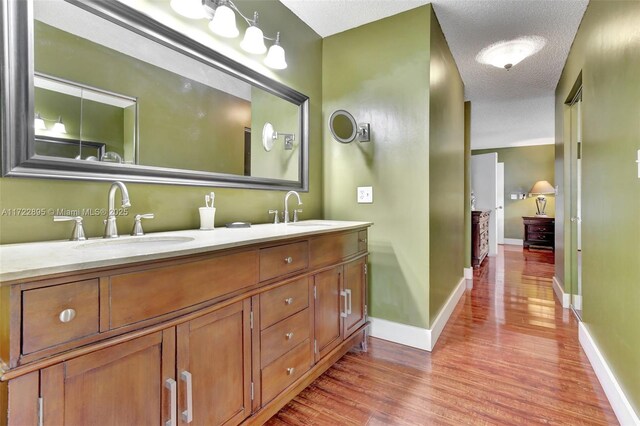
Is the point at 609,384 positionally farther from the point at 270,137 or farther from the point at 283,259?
the point at 270,137

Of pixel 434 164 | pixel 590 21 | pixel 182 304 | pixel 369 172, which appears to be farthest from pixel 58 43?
pixel 590 21

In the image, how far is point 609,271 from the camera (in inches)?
68.8

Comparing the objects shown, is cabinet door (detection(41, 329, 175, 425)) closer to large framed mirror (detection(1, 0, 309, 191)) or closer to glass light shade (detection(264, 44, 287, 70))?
large framed mirror (detection(1, 0, 309, 191))

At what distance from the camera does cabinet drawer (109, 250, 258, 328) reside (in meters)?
0.88

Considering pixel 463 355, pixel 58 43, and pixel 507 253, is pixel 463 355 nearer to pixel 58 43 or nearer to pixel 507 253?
pixel 58 43

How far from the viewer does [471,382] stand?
1812 mm

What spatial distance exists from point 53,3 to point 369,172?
196cm

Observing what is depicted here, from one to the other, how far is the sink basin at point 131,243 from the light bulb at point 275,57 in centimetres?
135

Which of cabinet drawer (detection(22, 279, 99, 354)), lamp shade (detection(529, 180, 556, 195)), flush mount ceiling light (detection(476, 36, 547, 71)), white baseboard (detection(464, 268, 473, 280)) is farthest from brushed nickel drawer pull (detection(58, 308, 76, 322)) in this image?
lamp shade (detection(529, 180, 556, 195))

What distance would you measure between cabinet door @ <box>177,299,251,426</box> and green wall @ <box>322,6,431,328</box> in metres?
1.42

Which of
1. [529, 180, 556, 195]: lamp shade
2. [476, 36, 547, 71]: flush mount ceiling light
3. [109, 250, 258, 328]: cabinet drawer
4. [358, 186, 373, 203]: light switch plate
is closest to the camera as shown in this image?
[109, 250, 258, 328]: cabinet drawer

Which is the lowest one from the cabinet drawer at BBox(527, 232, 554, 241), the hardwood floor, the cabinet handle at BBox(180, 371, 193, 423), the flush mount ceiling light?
the hardwood floor

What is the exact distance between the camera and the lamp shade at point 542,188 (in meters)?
6.75

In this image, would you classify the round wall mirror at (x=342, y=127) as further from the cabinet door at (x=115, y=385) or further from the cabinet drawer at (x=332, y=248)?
the cabinet door at (x=115, y=385)
